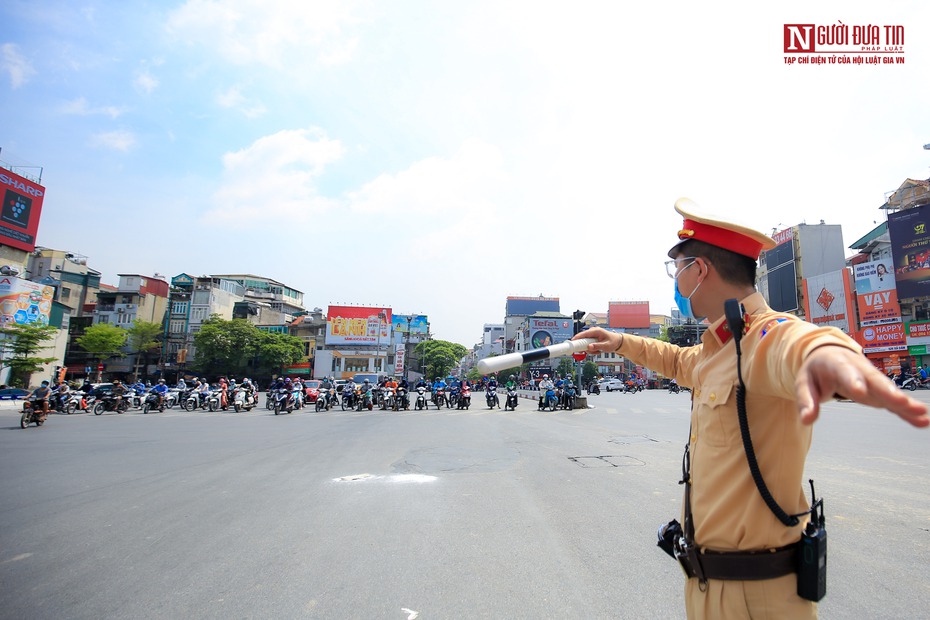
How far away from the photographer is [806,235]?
135 ft

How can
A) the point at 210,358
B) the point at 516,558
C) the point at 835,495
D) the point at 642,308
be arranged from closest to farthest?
the point at 516,558 < the point at 835,495 < the point at 210,358 < the point at 642,308

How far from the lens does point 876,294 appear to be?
103 feet

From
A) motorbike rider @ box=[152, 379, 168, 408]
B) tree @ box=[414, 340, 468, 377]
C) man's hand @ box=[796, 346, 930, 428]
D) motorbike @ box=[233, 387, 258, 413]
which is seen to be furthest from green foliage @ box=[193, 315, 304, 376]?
man's hand @ box=[796, 346, 930, 428]

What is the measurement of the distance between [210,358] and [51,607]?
50.3m

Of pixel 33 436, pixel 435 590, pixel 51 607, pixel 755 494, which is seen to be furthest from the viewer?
pixel 33 436

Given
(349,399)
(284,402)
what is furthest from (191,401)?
(349,399)

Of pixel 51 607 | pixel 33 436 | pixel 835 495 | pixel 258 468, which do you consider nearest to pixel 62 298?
pixel 33 436

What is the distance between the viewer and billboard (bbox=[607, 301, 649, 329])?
263 feet

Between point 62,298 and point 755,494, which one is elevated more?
point 62,298

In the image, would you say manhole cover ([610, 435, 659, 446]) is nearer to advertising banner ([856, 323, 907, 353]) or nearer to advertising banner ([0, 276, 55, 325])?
advertising banner ([856, 323, 907, 353])

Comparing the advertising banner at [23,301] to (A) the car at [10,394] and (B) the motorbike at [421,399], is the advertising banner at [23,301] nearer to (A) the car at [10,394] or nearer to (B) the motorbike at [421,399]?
(A) the car at [10,394]

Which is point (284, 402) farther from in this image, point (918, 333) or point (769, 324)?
point (918, 333)

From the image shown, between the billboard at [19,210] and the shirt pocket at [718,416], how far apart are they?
43474 mm

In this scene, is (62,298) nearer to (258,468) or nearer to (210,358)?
(210,358)
